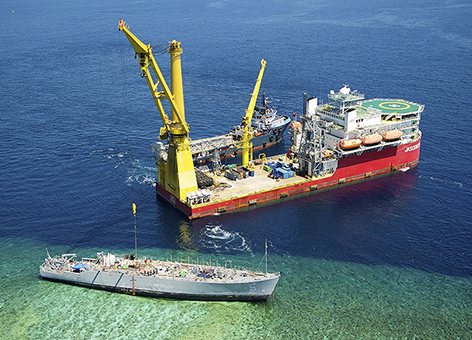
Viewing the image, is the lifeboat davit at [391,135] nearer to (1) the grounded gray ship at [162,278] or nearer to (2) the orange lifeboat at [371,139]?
(2) the orange lifeboat at [371,139]

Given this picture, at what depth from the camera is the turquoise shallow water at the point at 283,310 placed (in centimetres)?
6003

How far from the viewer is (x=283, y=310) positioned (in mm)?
63750

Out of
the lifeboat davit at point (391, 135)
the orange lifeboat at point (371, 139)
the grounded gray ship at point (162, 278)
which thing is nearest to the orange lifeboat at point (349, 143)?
the orange lifeboat at point (371, 139)

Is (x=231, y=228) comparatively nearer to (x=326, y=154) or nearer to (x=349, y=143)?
(x=326, y=154)

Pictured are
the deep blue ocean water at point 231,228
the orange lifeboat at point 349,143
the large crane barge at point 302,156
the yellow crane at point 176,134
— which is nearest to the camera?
the deep blue ocean water at point 231,228

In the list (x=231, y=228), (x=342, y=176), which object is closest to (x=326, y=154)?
(x=342, y=176)

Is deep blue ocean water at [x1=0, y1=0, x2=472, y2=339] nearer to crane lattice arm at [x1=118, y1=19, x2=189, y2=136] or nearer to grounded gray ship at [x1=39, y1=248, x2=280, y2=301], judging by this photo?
grounded gray ship at [x1=39, y1=248, x2=280, y2=301]

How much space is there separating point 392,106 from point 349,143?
22.6m

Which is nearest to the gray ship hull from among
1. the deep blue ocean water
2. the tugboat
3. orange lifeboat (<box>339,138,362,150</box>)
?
the deep blue ocean water

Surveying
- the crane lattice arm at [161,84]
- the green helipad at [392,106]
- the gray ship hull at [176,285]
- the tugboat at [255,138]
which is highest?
the crane lattice arm at [161,84]

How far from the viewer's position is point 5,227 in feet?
274

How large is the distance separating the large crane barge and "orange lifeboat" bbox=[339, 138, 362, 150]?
21cm

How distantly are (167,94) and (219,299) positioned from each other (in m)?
37.8

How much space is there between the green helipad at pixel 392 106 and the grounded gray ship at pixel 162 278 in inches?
2496
